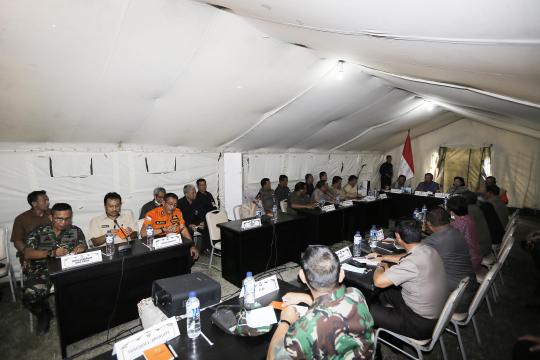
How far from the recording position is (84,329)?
2.68 m

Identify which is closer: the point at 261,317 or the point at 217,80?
the point at 261,317

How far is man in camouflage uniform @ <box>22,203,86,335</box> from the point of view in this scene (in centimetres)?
277

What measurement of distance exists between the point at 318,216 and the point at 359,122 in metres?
3.15

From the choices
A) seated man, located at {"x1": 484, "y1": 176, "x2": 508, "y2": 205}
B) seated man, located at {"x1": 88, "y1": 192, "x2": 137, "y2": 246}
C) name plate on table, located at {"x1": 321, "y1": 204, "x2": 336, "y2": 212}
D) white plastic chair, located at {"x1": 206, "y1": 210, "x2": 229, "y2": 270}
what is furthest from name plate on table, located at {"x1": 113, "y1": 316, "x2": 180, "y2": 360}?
seated man, located at {"x1": 484, "y1": 176, "x2": 508, "y2": 205}

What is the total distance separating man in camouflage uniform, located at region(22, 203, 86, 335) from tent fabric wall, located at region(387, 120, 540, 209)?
10028mm

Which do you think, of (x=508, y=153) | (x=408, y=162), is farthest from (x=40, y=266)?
(x=508, y=153)

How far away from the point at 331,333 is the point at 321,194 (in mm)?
5336

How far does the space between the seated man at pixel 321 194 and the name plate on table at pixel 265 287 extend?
4.08 meters

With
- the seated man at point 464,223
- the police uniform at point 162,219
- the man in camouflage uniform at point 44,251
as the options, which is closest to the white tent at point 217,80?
the seated man at point 464,223

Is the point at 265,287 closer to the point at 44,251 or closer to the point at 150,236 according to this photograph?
the point at 150,236

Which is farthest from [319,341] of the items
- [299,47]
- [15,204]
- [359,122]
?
[359,122]

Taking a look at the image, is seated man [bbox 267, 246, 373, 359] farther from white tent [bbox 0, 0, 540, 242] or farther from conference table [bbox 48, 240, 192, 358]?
conference table [bbox 48, 240, 192, 358]

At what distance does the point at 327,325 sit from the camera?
A: 3.96ft

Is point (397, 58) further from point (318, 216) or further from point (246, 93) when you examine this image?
point (318, 216)
